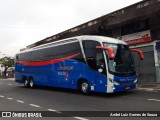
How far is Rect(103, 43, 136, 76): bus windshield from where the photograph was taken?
1503cm

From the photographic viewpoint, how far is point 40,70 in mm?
21938

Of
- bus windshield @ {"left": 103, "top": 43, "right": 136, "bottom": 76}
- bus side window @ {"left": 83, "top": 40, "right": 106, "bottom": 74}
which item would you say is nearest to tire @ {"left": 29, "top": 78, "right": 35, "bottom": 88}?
bus side window @ {"left": 83, "top": 40, "right": 106, "bottom": 74}

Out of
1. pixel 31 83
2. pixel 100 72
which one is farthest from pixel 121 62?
pixel 31 83

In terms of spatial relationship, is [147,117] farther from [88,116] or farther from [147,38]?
[147,38]

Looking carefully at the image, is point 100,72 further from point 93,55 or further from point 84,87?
point 84,87

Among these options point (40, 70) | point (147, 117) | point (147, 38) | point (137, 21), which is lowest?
point (147, 117)

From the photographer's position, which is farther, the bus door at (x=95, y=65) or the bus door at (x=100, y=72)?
the bus door at (x=95, y=65)

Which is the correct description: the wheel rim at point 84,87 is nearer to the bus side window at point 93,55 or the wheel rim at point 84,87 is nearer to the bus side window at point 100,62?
the bus side window at point 93,55

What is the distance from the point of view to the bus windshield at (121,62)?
15031 mm

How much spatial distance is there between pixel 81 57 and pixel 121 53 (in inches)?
93.6

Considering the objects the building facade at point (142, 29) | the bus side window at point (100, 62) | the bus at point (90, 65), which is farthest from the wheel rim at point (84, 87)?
the building facade at point (142, 29)

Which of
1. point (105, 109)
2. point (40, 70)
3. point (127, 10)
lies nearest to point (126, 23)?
point (127, 10)

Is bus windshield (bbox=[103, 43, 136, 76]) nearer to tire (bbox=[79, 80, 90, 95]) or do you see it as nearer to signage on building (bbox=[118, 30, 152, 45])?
tire (bbox=[79, 80, 90, 95])

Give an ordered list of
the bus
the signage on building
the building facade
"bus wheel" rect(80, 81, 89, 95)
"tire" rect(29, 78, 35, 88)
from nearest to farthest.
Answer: the bus
"bus wheel" rect(80, 81, 89, 95)
the building facade
the signage on building
"tire" rect(29, 78, 35, 88)
